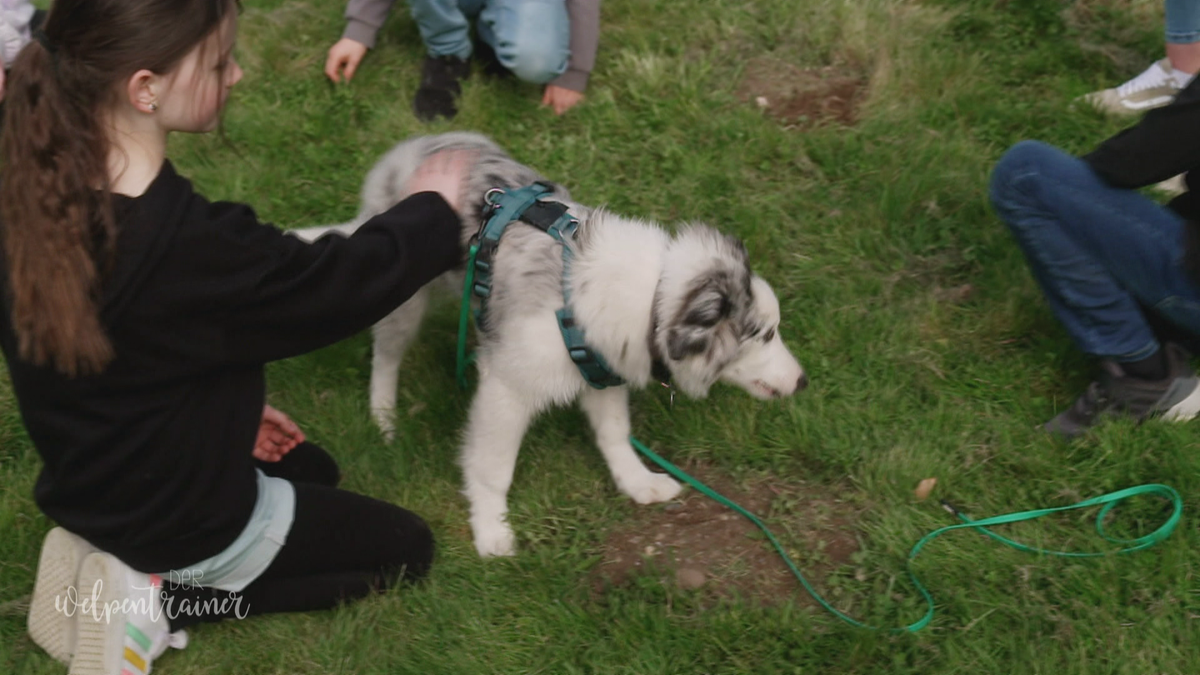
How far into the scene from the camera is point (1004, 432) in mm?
3607

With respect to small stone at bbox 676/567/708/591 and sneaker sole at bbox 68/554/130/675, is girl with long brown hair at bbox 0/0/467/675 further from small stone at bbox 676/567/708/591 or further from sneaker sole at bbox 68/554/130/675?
small stone at bbox 676/567/708/591

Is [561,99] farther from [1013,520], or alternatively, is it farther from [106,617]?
[106,617]

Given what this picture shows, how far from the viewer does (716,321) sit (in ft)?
9.84

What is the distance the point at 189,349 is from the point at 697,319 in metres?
1.38

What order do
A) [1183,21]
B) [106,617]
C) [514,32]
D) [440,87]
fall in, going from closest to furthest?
[106,617]
[1183,21]
[514,32]
[440,87]

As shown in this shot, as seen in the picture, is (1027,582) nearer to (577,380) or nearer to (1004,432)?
(1004,432)

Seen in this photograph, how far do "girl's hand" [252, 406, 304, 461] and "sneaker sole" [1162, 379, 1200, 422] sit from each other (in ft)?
9.82

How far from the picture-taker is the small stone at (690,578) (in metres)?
3.22

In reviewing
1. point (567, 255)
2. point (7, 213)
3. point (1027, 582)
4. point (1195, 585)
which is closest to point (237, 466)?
point (7, 213)

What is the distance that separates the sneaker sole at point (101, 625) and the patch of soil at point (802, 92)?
360cm

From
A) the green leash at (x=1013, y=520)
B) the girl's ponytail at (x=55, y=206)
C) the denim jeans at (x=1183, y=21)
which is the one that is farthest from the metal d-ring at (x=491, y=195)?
the denim jeans at (x=1183, y=21)

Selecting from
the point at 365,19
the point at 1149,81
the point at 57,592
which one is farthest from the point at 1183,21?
the point at 57,592

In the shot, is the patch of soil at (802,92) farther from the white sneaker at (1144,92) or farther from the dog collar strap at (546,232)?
the dog collar strap at (546,232)

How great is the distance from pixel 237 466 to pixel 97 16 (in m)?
1.20
